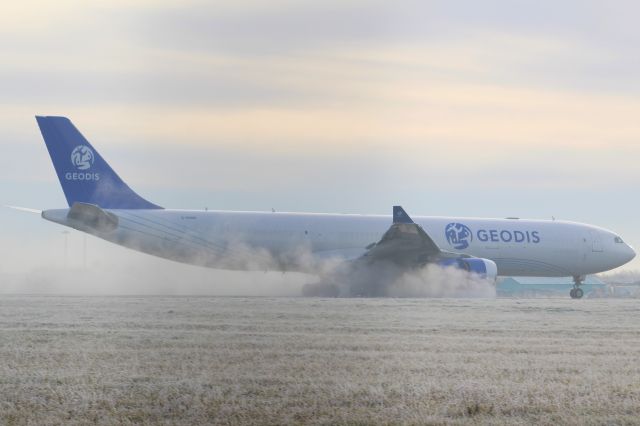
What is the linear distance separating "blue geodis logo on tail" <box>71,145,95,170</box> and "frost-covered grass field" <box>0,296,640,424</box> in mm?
16286

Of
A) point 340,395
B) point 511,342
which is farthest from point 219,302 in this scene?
point 340,395

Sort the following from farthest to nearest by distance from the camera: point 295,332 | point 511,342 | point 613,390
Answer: point 295,332, point 511,342, point 613,390

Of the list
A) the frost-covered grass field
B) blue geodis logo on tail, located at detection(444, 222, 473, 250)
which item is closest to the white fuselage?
blue geodis logo on tail, located at detection(444, 222, 473, 250)

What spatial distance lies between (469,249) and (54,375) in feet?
106

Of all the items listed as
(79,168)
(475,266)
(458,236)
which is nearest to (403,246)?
(475,266)

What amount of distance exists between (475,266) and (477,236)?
196 inches

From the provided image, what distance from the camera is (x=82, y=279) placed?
138 feet

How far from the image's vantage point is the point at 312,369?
13367 mm

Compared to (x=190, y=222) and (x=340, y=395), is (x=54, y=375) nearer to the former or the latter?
(x=340, y=395)

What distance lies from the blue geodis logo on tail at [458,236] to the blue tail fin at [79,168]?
1298 cm

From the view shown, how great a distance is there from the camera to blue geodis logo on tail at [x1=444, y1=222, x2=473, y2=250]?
143 feet

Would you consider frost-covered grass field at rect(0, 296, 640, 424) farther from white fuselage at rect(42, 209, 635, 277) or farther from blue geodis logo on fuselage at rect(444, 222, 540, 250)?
blue geodis logo on fuselage at rect(444, 222, 540, 250)

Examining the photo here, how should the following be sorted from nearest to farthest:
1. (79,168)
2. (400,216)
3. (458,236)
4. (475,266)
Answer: (475,266), (400,216), (79,168), (458,236)

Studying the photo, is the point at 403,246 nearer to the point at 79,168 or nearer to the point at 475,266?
the point at 475,266
